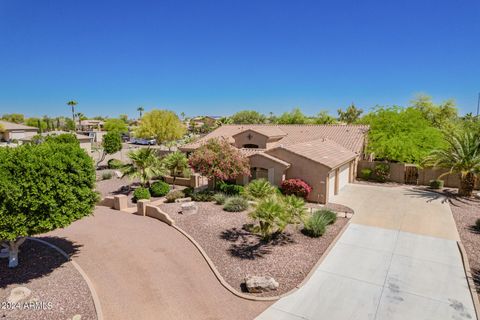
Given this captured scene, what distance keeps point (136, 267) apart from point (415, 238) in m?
13.5

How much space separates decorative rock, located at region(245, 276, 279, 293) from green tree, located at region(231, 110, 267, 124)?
75769 mm

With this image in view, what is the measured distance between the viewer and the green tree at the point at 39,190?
30.0 feet

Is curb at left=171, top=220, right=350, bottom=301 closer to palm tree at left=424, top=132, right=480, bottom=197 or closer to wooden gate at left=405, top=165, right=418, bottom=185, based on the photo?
palm tree at left=424, top=132, right=480, bottom=197

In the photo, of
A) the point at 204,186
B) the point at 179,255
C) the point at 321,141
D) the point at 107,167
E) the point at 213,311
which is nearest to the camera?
the point at 213,311

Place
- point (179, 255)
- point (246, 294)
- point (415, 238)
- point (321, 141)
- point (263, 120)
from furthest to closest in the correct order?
point (263, 120) → point (321, 141) → point (415, 238) → point (179, 255) → point (246, 294)

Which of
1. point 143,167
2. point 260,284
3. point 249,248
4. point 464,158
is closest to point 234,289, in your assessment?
point 260,284

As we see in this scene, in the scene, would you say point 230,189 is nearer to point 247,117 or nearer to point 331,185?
point 331,185

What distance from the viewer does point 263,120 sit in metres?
87.5

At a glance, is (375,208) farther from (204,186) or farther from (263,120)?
→ (263,120)

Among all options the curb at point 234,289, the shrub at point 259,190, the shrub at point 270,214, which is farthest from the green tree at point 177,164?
the shrub at point 270,214

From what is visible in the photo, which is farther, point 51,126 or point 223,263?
point 51,126

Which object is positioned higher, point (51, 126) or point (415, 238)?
point (51, 126)

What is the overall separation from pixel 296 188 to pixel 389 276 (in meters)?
10.1

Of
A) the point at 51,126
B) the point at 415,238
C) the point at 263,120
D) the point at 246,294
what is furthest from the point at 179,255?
the point at 51,126
